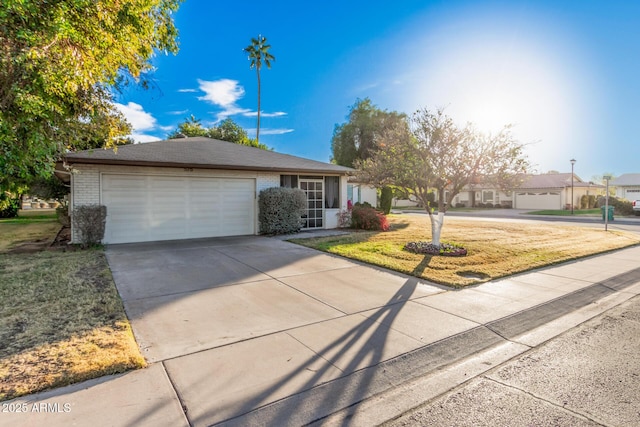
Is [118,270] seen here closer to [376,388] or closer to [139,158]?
[139,158]

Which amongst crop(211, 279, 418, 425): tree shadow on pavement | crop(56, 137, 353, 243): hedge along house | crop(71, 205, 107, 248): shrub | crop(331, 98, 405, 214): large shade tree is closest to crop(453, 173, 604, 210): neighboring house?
crop(331, 98, 405, 214): large shade tree

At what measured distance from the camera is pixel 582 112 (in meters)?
15.1

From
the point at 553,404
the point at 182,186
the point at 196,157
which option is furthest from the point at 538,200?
the point at 553,404

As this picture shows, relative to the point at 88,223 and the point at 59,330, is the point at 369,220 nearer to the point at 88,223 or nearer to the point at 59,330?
the point at 88,223

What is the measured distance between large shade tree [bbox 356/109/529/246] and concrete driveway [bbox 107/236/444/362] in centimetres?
312

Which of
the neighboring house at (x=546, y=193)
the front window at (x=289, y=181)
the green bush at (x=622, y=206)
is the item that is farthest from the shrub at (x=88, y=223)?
the green bush at (x=622, y=206)

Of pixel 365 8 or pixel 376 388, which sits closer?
pixel 376 388

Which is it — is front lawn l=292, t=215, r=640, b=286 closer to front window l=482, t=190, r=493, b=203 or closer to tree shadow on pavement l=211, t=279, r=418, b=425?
tree shadow on pavement l=211, t=279, r=418, b=425

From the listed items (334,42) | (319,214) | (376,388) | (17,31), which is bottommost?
(376,388)

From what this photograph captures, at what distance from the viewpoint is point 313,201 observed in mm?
14031

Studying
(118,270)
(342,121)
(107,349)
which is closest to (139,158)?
(118,270)

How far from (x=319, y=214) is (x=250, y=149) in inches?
188

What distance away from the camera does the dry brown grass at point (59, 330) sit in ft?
9.52

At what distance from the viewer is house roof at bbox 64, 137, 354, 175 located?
9.70 metres
